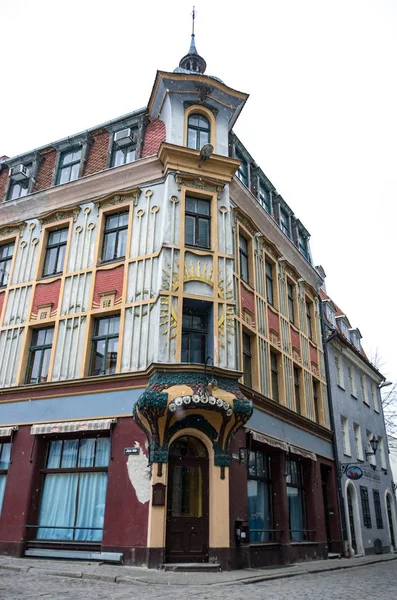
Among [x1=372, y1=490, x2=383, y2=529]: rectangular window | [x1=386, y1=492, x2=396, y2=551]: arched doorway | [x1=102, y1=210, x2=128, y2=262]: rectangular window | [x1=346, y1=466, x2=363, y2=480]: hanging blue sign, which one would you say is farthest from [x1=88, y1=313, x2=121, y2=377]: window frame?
[x1=386, y1=492, x2=396, y2=551]: arched doorway

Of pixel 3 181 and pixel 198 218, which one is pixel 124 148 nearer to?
pixel 198 218

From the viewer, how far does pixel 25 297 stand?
18375 millimetres

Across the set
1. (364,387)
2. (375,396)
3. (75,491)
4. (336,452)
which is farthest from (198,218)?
(375,396)

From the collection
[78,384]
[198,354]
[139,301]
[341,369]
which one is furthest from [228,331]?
[341,369]

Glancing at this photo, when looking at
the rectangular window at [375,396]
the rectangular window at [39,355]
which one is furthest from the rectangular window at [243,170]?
the rectangular window at [375,396]

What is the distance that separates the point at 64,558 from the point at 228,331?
25.1 feet

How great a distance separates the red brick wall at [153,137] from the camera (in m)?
18.5

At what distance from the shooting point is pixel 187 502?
13.9 m

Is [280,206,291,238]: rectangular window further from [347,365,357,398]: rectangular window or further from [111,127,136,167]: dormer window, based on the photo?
[347,365,357,398]: rectangular window

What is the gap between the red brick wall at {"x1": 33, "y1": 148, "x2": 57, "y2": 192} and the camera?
66.9 ft

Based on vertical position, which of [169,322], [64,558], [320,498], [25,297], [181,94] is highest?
[181,94]

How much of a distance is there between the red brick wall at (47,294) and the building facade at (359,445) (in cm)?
1362

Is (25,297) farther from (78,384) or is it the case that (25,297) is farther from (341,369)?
(341,369)

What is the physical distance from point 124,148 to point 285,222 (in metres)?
9.30
